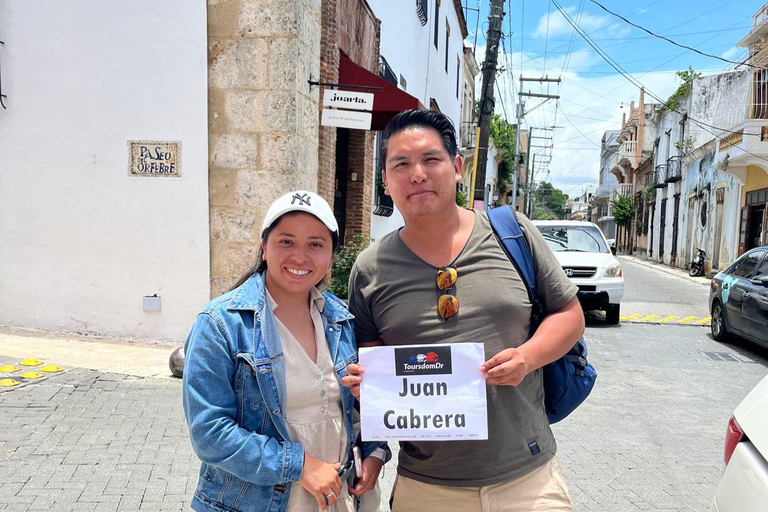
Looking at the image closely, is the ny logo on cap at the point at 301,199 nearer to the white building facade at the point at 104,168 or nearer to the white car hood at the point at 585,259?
the white building facade at the point at 104,168

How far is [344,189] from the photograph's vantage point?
1108 cm

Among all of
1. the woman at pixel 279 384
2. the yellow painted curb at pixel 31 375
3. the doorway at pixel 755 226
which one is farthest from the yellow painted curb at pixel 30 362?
the doorway at pixel 755 226

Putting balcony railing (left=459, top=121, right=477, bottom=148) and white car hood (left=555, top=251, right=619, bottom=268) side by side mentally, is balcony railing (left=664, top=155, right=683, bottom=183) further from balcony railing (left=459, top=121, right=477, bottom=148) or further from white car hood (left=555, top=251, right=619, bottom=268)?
white car hood (left=555, top=251, right=619, bottom=268)

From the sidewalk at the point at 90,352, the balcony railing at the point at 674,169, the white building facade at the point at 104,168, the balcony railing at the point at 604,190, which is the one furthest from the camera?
the balcony railing at the point at 604,190

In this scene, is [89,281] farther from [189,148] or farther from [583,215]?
[583,215]

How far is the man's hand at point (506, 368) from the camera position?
185 centimetres

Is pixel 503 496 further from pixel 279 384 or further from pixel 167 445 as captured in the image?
pixel 167 445

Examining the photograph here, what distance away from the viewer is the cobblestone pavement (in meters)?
3.59

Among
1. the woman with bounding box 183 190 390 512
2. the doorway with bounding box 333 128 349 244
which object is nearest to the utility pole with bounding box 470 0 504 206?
the doorway with bounding box 333 128 349 244

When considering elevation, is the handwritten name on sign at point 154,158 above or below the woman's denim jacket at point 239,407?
above

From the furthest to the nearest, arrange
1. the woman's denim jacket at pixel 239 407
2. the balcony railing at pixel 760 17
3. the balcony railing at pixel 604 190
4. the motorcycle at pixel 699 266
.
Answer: the balcony railing at pixel 604 190, the motorcycle at pixel 699 266, the balcony railing at pixel 760 17, the woman's denim jacket at pixel 239 407

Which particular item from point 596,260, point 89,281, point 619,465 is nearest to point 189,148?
point 89,281

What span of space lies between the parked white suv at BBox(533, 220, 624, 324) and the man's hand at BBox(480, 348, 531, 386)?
8.83 m

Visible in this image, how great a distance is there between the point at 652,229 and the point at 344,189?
3502 cm
